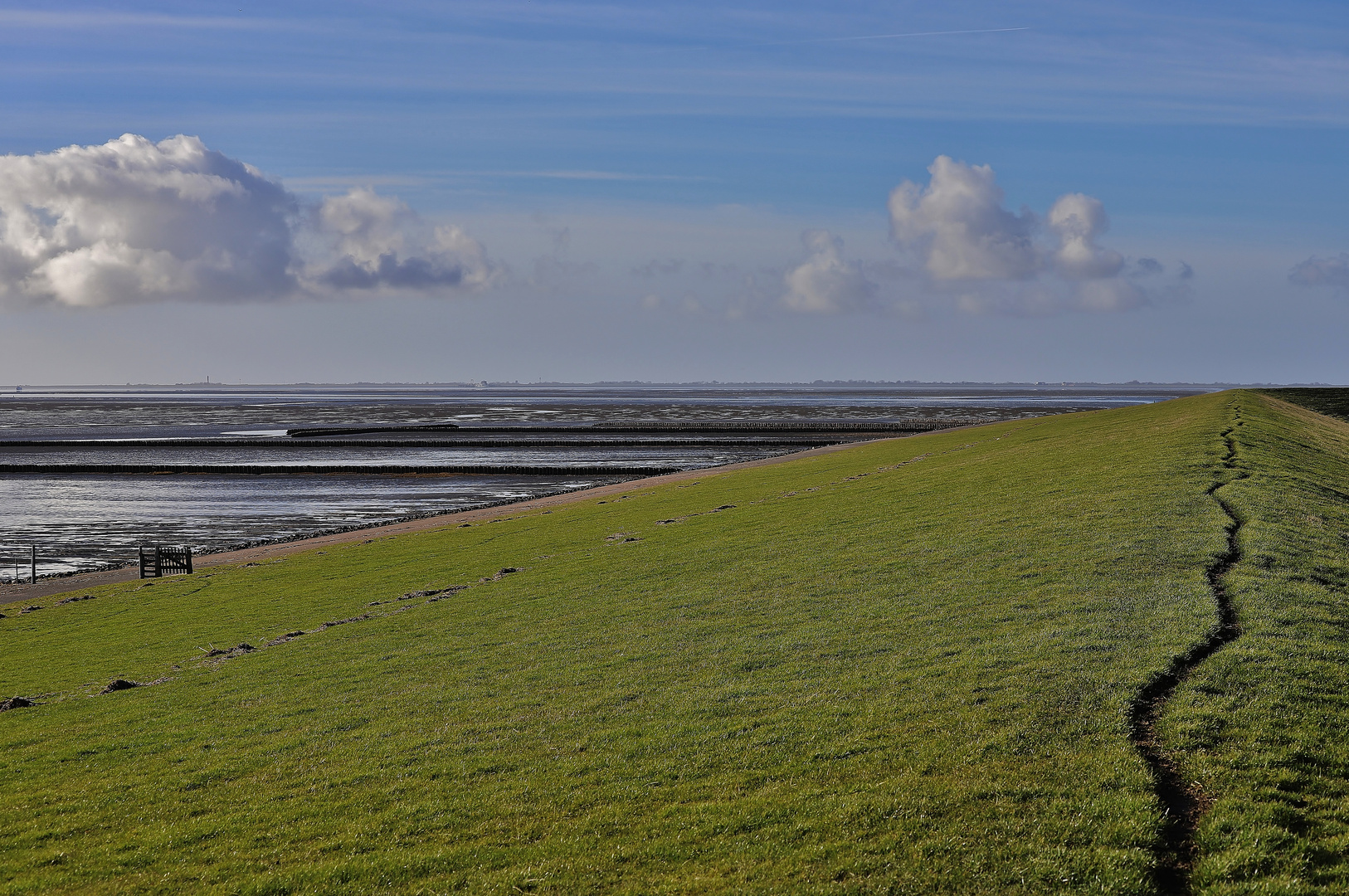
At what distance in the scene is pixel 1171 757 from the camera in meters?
11.2

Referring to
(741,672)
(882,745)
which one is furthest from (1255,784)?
(741,672)

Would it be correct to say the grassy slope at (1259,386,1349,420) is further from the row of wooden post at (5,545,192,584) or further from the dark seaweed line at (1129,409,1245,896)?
the row of wooden post at (5,545,192,584)

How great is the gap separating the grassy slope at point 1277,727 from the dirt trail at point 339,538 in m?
37.7

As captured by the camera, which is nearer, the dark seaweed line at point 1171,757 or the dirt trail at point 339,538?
the dark seaweed line at point 1171,757

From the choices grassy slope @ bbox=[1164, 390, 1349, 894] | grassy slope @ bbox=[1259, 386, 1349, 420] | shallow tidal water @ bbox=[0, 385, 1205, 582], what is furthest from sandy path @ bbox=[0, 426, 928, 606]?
grassy slope @ bbox=[1259, 386, 1349, 420]

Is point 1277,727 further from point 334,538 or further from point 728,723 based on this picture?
point 334,538

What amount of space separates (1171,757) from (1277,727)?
1644 mm

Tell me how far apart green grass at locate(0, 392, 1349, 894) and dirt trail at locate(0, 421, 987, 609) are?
1058cm

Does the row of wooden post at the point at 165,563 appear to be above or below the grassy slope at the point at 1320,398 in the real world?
below

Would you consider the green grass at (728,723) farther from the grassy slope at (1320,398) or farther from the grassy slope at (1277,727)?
the grassy slope at (1320,398)

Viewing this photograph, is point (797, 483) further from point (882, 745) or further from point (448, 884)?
point (448, 884)

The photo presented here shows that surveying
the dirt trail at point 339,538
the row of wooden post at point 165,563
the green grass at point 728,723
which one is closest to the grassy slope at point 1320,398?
the dirt trail at point 339,538

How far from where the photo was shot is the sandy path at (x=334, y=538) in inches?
1529

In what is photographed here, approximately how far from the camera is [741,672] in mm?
16609
